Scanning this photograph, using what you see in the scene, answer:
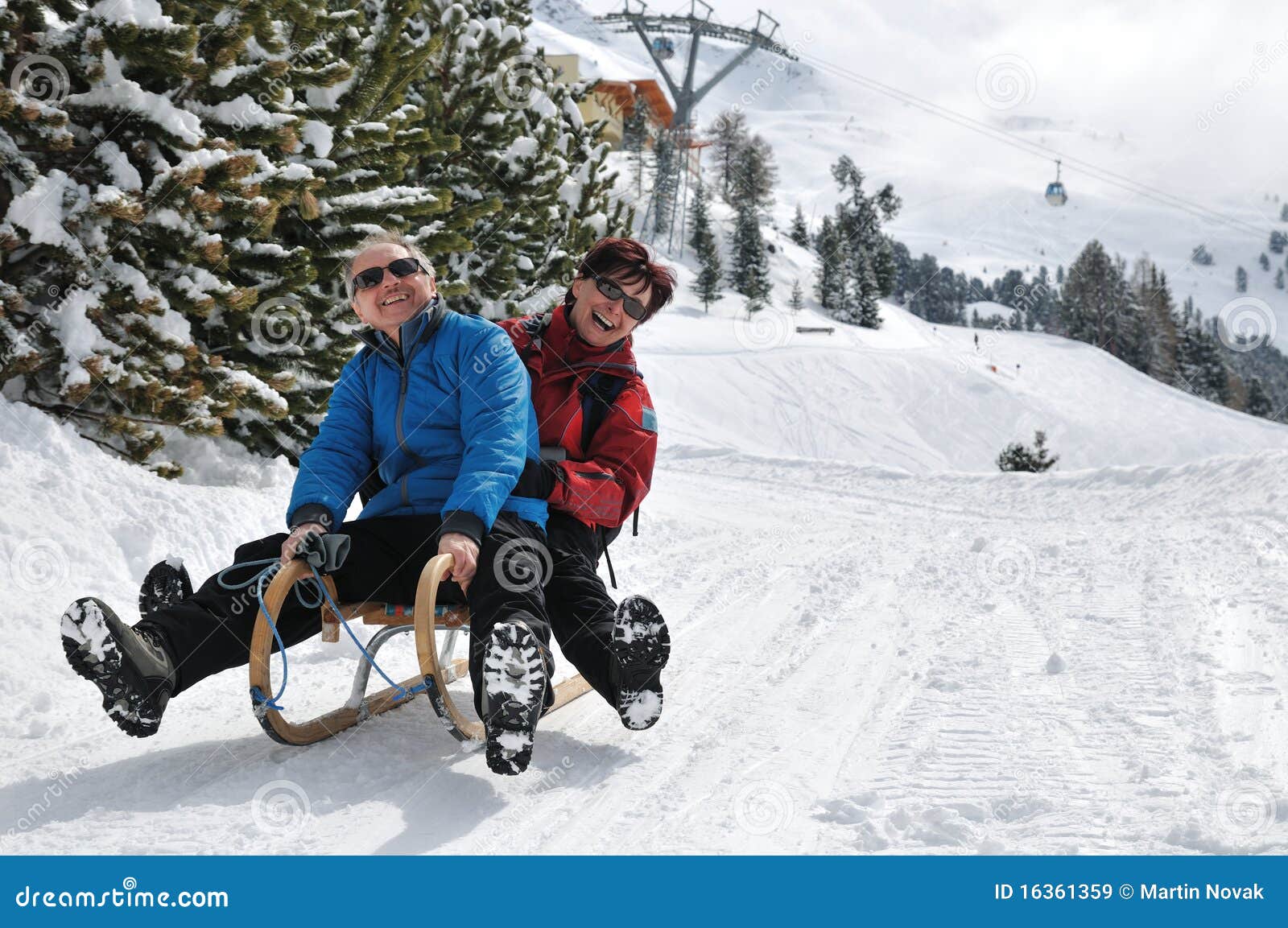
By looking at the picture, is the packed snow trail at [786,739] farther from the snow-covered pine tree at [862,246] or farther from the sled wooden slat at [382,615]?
the snow-covered pine tree at [862,246]

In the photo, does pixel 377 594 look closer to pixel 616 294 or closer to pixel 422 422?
pixel 422 422

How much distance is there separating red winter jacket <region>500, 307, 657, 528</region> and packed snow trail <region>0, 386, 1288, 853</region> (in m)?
0.83

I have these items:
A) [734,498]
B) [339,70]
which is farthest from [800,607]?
[734,498]

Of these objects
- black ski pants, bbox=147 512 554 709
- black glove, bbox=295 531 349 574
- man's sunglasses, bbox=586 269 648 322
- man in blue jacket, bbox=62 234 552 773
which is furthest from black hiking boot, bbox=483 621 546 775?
man's sunglasses, bbox=586 269 648 322

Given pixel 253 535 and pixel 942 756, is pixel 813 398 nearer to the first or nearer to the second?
pixel 253 535

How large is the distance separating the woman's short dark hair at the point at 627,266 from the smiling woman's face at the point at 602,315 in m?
0.03

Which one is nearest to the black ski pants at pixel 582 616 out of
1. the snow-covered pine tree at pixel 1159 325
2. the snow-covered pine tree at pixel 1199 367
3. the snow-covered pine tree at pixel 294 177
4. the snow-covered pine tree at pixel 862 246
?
the snow-covered pine tree at pixel 294 177

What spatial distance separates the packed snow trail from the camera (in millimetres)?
2625

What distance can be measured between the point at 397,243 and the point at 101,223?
3.03 meters

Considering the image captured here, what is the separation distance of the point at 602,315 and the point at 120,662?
6.88ft

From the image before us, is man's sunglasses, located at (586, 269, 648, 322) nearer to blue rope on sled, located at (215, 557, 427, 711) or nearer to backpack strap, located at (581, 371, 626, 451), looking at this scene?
backpack strap, located at (581, 371, 626, 451)

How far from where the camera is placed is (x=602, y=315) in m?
3.90

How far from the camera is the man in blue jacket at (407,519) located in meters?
2.76

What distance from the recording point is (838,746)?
327 centimetres
